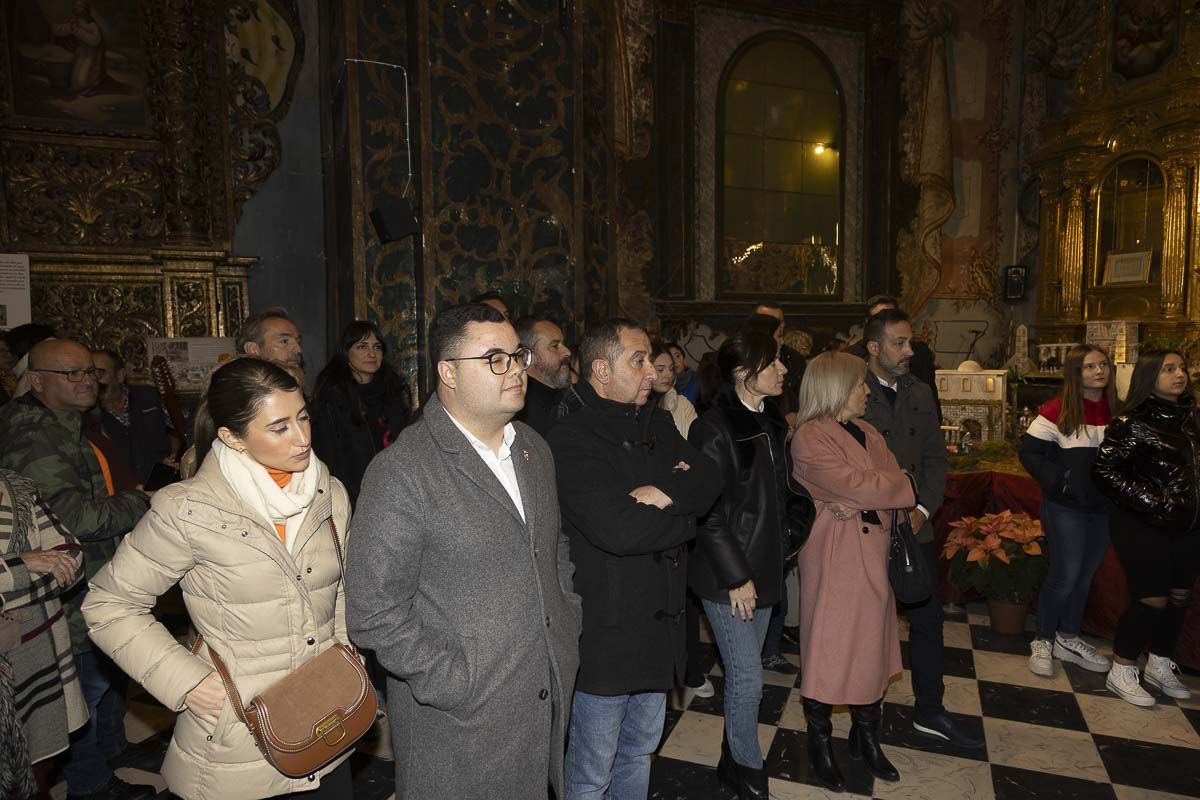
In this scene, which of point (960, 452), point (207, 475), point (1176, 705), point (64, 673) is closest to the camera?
point (207, 475)

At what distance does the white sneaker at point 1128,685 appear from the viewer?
3.55 metres

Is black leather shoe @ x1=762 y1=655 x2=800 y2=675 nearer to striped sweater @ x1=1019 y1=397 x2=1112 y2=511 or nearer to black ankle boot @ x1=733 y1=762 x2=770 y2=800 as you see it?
black ankle boot @ x1=733 y1=762 x2=770 y2=800

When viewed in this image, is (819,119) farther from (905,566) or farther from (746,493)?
(746,493)

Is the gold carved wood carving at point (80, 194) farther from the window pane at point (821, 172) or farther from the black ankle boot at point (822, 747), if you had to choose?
the window pane at point (821, 172)

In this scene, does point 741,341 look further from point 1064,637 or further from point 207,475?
point 1064,637

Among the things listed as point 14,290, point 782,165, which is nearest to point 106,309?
point 14,290

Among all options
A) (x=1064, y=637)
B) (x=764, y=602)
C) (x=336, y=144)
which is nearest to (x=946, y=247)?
(x=1064, y=637)

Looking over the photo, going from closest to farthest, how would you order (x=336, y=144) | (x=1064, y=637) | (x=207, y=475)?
1. (x=207, y=475)
2. (x=1064, y=637)
3. (x=336, y=144)

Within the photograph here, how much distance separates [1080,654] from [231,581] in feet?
13.6

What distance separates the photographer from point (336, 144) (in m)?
5.18

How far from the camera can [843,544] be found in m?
2.83

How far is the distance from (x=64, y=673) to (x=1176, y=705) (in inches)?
179

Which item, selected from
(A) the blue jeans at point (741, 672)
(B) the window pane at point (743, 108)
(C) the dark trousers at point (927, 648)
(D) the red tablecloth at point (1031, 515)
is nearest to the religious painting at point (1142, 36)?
(B) the window pane at point (743, 108)

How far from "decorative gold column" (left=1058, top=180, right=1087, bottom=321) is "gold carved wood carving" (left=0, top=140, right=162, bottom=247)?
9.97 m
